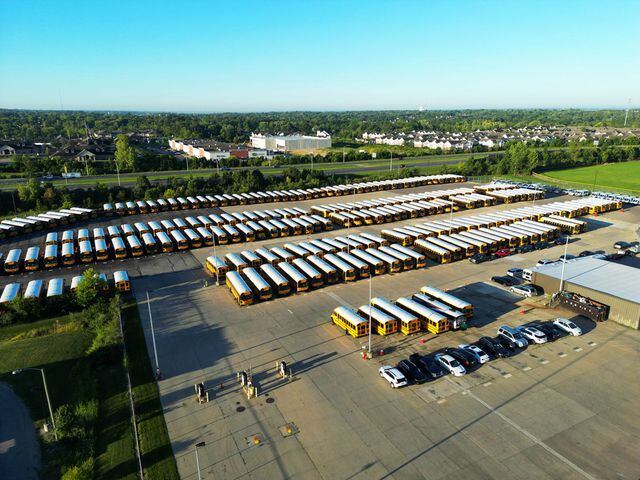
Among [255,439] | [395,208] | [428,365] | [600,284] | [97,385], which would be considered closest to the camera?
[255,439]

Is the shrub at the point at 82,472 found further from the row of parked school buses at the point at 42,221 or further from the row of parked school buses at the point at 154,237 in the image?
the row of parked school buses at the point at 42,221

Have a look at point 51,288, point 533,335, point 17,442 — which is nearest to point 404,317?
point 533,335

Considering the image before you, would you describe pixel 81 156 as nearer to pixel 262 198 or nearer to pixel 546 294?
pixel 262 198

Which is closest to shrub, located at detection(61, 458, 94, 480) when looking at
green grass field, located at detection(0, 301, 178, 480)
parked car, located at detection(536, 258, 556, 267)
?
green grass field, located at detection(0, 301, 178, 480)

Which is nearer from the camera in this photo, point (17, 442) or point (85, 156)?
point (17, 442)

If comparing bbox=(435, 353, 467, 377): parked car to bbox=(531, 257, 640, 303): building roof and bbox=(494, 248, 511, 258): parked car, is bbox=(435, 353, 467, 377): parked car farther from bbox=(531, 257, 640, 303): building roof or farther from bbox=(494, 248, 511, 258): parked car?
bbox=(494, 248, 511, 258): parked car

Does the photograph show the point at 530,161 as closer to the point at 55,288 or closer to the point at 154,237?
the point at 154,237
